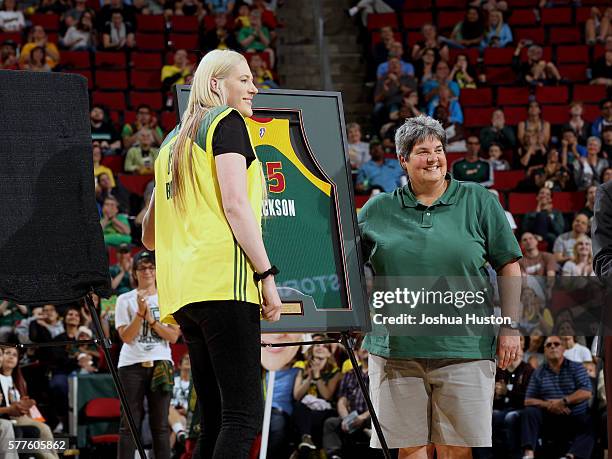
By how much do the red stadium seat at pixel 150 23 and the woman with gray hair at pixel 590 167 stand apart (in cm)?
527

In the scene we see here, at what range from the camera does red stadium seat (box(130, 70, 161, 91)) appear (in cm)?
1114

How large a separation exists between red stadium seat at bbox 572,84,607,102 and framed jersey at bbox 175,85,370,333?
27.0ft

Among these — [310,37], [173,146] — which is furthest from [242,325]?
[310,37]

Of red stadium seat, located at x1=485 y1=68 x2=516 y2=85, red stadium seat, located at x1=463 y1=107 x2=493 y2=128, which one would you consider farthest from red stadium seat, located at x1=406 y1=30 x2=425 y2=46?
red stadium seat, located at x1=463 y1=107 x2=493 y2=128

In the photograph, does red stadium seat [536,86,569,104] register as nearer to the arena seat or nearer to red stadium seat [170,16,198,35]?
the arena seat

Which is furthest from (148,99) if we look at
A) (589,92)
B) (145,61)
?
(589,92)

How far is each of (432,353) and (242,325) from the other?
973 millimetres

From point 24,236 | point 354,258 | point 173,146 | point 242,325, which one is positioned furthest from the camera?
point 354,258

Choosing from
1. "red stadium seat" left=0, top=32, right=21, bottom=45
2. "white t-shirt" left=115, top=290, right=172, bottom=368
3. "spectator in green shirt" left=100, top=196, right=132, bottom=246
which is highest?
"red stadium seat" left=0, top=32, right=21, bottom=45

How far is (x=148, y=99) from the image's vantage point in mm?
10812

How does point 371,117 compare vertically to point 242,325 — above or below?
above

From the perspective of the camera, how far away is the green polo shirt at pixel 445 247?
342cm

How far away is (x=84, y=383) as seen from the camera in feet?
20.7

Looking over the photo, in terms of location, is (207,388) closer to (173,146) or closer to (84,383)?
(173,146)
